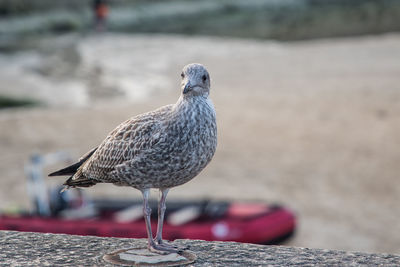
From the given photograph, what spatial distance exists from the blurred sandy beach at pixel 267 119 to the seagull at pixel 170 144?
9343 millimetres

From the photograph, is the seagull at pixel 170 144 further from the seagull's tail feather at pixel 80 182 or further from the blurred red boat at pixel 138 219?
Answer: the blurred red boat at pixel 138 219

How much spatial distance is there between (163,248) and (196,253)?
0.91ft

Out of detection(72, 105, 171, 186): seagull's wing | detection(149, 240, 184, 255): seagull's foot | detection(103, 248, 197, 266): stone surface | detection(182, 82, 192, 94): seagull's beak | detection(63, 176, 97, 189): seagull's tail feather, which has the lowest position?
detection(103, 248, 197, 266): stone surface

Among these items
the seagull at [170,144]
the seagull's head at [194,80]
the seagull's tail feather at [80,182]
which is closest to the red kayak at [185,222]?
the seagull's tail feather at [80,182]

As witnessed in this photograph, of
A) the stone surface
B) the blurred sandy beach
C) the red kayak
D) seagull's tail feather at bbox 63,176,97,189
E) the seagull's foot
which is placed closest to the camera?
the stone surface

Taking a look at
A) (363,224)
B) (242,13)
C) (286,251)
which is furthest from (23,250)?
(242,13)

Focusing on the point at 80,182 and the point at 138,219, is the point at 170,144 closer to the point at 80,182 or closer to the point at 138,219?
the point at 80,182

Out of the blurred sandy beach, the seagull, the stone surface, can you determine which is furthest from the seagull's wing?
the blurred sandy beach

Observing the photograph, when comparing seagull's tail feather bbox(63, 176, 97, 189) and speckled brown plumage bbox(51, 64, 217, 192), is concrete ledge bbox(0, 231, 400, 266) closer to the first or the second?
seagull's tail feather bbox(63, 176, 97, 189)

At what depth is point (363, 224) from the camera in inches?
584

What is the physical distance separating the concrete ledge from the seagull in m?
0.40

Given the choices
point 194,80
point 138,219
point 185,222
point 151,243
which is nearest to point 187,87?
point 194,80

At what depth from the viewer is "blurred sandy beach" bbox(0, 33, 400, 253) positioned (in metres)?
16.1

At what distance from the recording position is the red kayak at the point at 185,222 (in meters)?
12.1
